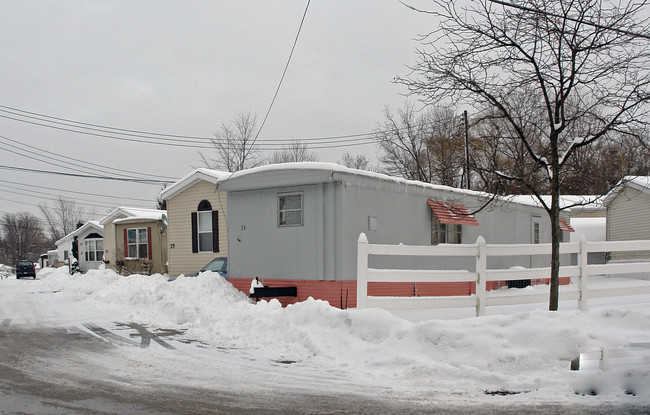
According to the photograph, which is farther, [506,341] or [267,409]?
[506,341]

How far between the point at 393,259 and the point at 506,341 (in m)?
5.83

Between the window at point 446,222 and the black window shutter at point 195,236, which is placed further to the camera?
the black window shutter at point 195,236

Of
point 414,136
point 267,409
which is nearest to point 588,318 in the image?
point 267,409

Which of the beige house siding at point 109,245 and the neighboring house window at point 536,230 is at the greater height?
the neighboring house window at point 536,230

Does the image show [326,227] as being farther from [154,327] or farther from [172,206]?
[172,206]

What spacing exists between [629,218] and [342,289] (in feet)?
56.5

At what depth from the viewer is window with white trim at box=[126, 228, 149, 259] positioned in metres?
25.7

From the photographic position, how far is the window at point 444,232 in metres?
13.9

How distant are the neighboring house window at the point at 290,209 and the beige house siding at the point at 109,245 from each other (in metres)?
19.4

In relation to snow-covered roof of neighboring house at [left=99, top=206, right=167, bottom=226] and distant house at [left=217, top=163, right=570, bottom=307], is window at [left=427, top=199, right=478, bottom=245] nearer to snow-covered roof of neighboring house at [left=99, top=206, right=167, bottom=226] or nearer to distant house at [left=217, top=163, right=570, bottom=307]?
distant house at [left=217, top=163, right=570, bottom=307]

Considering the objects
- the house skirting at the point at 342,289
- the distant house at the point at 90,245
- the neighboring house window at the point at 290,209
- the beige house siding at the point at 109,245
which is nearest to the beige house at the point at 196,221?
the house skirting at the point at 342,289

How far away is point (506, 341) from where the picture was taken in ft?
21.6

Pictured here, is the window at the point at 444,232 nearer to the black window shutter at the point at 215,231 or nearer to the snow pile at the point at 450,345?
the snow pile at the point at 450,345

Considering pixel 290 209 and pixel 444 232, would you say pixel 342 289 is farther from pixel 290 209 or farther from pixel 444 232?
pixel 444 232
